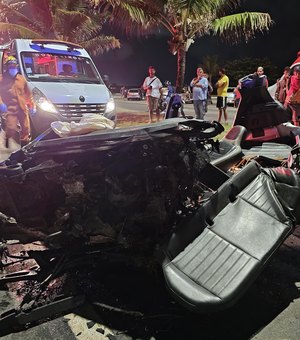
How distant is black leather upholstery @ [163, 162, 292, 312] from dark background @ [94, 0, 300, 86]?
21.4 meters

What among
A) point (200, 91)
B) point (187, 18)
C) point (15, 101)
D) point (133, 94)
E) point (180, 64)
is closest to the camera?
point (15, 101)

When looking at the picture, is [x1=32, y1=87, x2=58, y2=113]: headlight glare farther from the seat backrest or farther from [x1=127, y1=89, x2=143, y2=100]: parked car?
[x1=127, y1=89, x2=143, y2=100]: parked car

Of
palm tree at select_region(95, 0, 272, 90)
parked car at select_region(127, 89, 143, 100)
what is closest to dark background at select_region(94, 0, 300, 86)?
parked car at select_region(127, 89, 143, 100)

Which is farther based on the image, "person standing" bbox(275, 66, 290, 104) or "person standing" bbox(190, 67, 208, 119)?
"person standing" bbox(190, 67, 208, 119)

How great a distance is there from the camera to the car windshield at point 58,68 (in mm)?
8453

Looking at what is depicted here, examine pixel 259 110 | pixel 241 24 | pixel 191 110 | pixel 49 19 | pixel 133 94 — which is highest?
pixel 49 19

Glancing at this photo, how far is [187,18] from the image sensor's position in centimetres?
1190

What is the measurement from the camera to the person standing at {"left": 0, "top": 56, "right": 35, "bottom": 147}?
780 cm

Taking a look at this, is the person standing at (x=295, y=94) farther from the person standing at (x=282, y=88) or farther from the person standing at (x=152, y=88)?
the person standing at (x=152, y=88)

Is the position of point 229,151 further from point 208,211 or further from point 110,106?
point 110,106

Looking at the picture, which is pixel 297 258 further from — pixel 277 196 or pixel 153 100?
pixel 153 100

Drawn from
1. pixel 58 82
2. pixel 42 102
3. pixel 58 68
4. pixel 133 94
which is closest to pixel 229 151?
pixel 42 102

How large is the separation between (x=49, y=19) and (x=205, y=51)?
25616 mm

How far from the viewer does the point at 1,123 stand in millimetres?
9102
